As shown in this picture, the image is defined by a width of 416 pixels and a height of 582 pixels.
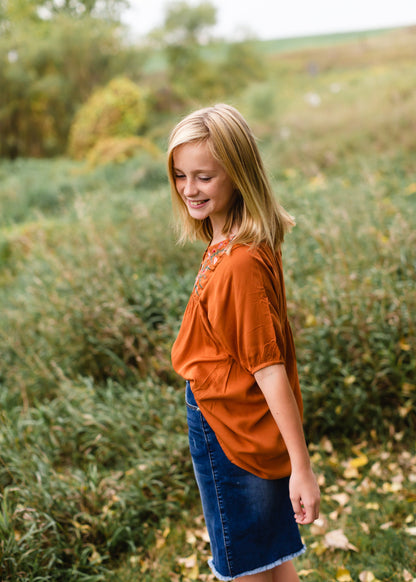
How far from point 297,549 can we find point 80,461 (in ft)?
6.31

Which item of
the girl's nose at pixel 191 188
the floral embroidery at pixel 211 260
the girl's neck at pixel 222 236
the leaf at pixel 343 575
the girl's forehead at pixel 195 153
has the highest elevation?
the girl's forehead at pixel 195 153

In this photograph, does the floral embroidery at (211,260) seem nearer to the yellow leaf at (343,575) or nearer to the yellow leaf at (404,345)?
the yellow leaf at (343,575)

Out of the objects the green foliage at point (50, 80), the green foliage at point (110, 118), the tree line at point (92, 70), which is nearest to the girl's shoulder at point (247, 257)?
the green foliage at point (110, 118)

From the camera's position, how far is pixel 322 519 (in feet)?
8.86

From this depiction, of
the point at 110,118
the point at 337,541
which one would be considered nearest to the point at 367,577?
the point at 337,541

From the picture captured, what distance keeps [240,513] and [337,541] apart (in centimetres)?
118

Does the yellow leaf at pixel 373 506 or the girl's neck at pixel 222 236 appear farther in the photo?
→ the yellow leaf at pixel 373 506

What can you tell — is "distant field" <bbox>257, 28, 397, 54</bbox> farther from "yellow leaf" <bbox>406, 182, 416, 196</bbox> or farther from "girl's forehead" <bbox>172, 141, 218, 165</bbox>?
"girl's forehead" <bbox>172, 141, 218, 165</bbox>

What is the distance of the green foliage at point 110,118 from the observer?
1622 cm

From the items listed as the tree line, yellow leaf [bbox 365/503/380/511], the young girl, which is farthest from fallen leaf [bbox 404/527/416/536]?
the tree line

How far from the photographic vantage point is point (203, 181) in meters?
1.53

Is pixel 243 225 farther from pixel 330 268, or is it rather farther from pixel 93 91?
pixel 93 91

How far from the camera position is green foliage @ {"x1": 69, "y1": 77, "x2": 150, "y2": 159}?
16.2m

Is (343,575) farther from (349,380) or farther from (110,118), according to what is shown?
(110,118)
